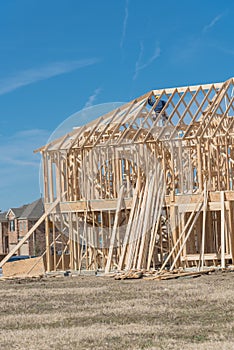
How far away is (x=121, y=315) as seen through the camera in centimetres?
1408

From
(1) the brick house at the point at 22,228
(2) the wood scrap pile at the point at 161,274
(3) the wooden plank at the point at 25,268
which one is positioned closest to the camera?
(2) the wood scrap pile at the point at 161,274

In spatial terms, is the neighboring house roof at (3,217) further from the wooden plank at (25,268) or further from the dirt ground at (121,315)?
the dirt ground at (121,315)

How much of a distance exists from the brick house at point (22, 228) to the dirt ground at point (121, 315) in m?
43.2

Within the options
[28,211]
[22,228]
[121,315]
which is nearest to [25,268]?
[121,315]

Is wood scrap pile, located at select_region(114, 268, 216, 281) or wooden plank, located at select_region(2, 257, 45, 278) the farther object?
wooden plank, located at select_region(2, 257, 45, 278)

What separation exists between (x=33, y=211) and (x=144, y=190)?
41.5m

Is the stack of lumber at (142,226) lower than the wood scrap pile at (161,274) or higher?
higher

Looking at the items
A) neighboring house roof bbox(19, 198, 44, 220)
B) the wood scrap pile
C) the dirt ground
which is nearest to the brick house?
neighboring house roof bbox(19, 198, 44, 220)

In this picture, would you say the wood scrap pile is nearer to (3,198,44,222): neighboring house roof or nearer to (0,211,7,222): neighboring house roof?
(3,198,44,222): neighboring house roof

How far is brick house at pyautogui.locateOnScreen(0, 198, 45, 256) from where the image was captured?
65.1m

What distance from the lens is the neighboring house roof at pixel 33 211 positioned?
66787 mm

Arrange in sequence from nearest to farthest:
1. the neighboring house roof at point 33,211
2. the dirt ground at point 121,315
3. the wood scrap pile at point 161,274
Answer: the dirt ground at point 121,315, the wood scrap pile at point 161,274, the neighboring house roof at point 33,211

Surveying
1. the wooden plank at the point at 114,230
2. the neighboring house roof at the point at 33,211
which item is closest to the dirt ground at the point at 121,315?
the wooden plank at the point at 114,230

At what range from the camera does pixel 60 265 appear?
96.3 feet
